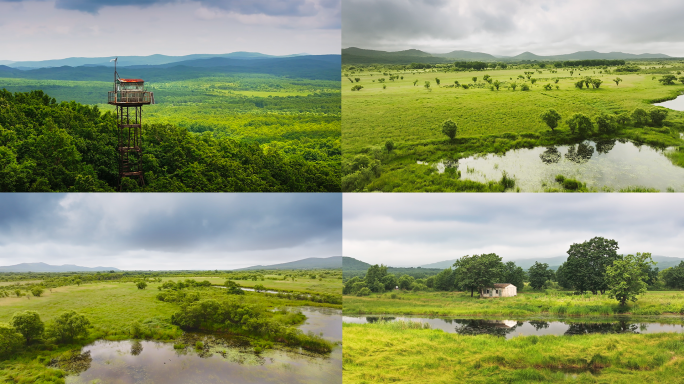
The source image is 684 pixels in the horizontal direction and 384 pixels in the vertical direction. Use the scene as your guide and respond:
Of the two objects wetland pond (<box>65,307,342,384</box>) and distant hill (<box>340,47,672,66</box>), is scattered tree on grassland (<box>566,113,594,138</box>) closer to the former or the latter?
distant hill (<box>340,47,672,66</box>)

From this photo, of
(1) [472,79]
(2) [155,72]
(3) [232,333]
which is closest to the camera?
(3) [232,333]

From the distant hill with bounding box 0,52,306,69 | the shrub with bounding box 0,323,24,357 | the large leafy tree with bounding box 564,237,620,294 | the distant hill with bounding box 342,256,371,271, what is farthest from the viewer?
the distant hill with bounding box 0,52,306,69

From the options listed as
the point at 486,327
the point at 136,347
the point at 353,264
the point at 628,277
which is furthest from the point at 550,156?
the point at 136,347

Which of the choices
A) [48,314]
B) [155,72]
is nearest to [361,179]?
[48,314]

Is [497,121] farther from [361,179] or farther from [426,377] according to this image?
[426,377]

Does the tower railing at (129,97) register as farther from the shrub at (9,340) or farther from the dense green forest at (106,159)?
the shrub at (9,340)

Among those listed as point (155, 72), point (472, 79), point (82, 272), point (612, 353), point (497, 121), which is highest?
point (155, 72)

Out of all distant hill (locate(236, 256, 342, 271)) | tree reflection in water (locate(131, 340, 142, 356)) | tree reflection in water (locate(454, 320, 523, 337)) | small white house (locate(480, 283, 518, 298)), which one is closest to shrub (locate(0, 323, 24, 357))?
tree reflection in water (locate(131, 340, 142, 356))

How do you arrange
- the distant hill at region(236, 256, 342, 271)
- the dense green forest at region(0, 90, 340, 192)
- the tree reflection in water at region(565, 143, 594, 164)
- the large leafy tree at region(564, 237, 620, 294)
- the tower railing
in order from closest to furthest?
the tree reflection in water at region(565, 143, 594, 164)
the large leafy tree at region(564, 237, 620, 294)
the distant hill at region(236, 256, 342, 271)
the tower railing
the dense green forest at region(0, 90, 340, 192)

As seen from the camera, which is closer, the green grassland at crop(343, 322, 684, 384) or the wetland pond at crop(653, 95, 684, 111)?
the green grassland at crop(343, 322, 684, 384)
